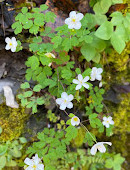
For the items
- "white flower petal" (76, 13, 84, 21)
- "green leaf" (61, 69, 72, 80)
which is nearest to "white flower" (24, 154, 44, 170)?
"green leaf" (61, 69, 72, 80)

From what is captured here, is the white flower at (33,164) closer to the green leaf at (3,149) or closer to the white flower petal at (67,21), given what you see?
the green leaf at (3,149)

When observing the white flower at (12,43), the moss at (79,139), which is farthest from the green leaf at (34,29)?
the moss at (79,139)

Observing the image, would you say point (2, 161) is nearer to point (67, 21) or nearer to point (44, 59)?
point (44, 59)

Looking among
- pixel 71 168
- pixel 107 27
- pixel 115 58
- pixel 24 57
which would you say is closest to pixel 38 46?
pixel 24 57

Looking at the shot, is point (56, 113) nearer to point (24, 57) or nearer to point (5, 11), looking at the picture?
point (24, 57)

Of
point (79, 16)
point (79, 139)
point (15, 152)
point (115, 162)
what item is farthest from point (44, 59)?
point (115, 162)

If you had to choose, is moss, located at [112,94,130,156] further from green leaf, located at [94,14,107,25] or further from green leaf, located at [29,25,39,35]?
green leaf, located at [29,25,39,35]
